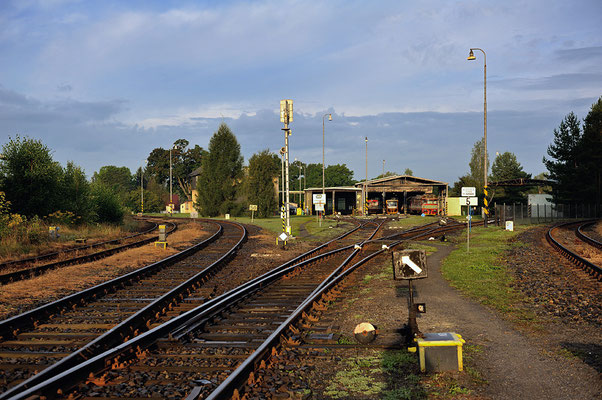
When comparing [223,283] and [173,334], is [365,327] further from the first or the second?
[223,283]

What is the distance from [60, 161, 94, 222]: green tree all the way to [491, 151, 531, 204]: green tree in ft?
194

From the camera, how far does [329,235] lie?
32031mm

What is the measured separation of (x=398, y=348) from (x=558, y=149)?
62856 millimetres

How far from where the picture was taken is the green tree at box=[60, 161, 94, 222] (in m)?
32.8

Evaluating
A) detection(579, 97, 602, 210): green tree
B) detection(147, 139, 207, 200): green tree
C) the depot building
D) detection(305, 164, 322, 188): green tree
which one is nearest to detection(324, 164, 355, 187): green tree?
detection(305, 164, 322, 188): green tree

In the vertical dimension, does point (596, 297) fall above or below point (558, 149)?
below

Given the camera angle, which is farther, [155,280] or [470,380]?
[155,280]

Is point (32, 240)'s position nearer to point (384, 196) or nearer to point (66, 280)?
point (66, 280)

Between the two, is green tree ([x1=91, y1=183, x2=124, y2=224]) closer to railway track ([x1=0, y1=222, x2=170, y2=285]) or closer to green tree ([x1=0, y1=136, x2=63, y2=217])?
green tree ([x1=0, y1=136, x2=63, y2=217])

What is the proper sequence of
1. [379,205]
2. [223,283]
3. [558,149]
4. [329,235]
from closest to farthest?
[223,283], [329,235], [558,149], [379,205]

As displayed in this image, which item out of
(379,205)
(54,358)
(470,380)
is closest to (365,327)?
(470,380)

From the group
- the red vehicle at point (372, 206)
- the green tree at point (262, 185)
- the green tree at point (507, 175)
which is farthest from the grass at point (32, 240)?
the green tree at point (507, 175)

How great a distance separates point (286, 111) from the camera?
27562 millimetres

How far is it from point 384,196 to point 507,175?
4316 centimetres
